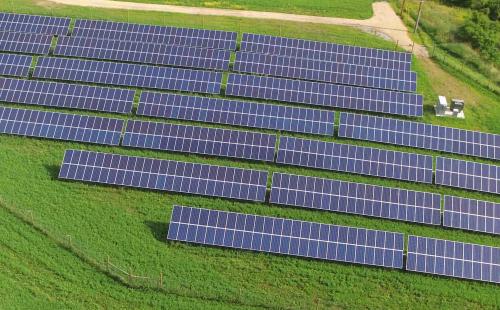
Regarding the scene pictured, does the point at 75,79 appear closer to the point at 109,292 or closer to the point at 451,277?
the point at 109,292

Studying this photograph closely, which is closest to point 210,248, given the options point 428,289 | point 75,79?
point 428,289

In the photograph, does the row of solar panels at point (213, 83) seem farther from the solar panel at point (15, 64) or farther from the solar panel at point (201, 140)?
the solar panel at point (201, 140)

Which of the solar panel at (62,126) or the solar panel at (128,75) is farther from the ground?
the solar panel at (128,75)

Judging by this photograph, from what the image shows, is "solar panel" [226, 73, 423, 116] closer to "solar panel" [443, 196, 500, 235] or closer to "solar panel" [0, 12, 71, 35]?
"solar panel" [443, 196, 500, 235]

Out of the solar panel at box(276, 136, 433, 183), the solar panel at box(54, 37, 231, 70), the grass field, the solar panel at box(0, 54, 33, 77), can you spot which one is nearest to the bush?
the solar panel at box(276, 136, 433, 183)

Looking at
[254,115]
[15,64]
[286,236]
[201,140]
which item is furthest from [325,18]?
[15,64]

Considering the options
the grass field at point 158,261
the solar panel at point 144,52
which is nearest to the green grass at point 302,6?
the solar panel at point 144,52
